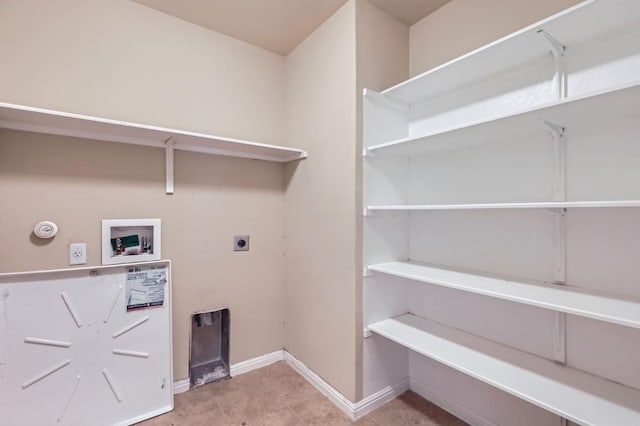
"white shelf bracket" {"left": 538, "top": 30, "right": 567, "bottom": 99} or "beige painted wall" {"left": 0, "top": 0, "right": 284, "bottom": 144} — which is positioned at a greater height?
"beige painted wall" {"left": 0, "top": 0, "right": 284, "bottom": 144}

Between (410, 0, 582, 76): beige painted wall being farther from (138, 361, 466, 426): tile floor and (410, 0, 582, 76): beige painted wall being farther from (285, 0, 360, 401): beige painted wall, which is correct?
(138, 361, 466, 426): tile floor

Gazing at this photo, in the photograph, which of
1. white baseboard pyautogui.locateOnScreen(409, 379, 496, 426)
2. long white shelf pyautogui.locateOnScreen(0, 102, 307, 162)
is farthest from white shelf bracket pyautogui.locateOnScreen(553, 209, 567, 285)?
long white shelf pyautogui.locateOnScreen(0, 102, 307, 162)

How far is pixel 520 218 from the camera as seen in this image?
1580mm

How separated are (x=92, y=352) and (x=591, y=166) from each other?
9.03 ft

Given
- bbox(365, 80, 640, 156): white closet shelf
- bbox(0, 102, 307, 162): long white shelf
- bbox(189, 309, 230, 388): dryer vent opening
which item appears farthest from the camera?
bbox(189, 309, 230, 388): dryer vent opening

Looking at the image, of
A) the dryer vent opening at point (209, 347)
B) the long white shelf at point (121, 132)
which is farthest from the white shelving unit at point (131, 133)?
the dryer vent opening at point (209, 347)

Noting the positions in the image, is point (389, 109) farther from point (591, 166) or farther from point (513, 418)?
point (513, 418)

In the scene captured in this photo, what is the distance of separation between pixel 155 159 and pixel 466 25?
214 centimetres

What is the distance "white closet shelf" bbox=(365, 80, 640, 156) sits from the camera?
106 cm

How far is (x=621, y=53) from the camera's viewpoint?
127 cm

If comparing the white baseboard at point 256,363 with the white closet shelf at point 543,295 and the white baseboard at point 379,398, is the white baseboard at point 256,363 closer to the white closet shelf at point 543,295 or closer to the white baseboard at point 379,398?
the white baseboard at point 379,398

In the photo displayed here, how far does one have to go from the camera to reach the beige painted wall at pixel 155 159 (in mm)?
1662

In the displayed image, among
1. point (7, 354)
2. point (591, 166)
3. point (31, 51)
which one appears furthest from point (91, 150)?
point (591, 166)

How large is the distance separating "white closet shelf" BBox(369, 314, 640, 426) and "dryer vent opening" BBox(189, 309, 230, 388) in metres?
1.17
